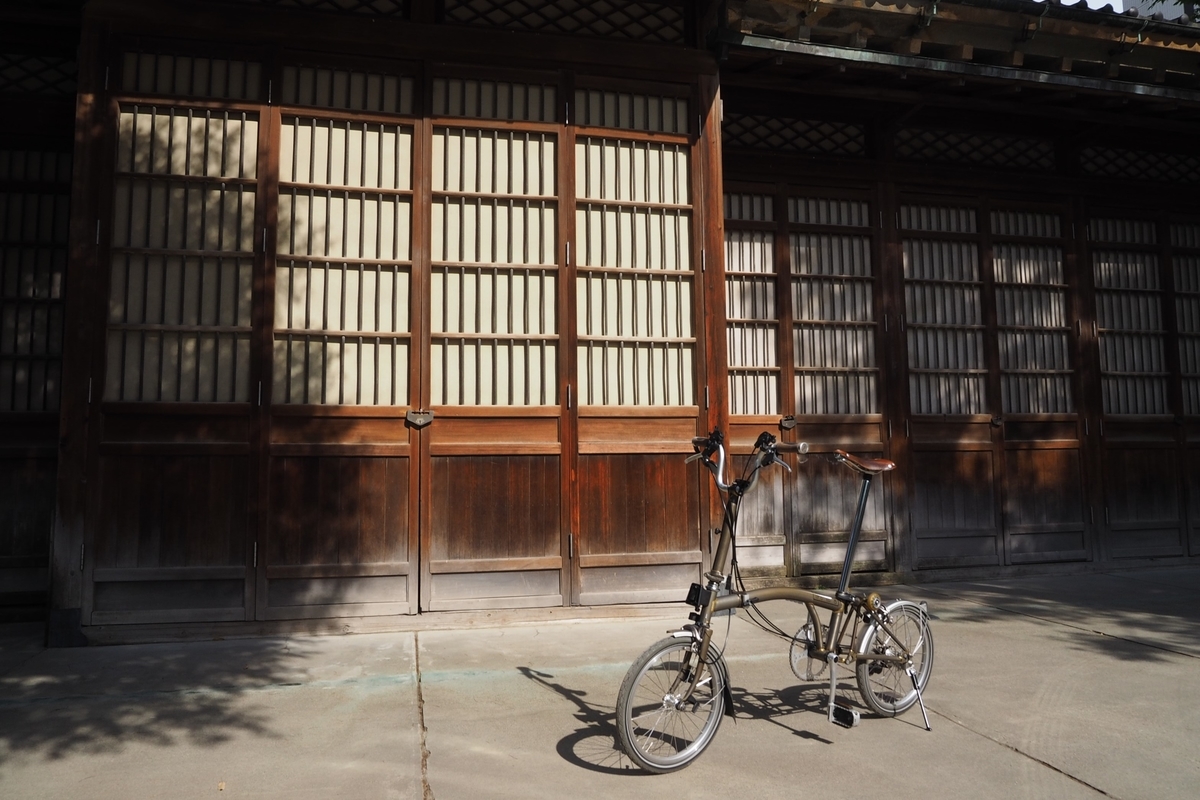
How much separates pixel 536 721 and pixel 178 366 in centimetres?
341

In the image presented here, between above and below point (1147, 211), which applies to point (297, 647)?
below

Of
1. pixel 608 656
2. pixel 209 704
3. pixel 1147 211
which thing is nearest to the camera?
pixel 209 704

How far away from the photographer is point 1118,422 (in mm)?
8211

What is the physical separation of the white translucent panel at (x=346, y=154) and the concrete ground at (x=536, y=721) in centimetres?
310

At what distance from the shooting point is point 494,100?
611cm

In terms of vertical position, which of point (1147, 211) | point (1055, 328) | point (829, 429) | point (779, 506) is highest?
point (1147, 211)

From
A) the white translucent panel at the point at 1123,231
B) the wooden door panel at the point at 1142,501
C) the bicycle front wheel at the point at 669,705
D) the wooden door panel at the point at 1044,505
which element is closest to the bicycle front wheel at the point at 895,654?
the bicycle front wheel at the point at 669,705

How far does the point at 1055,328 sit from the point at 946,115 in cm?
232

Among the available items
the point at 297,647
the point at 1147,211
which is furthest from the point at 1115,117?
the point at 297,647

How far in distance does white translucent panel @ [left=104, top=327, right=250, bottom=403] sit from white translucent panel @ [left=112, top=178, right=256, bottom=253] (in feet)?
1.99

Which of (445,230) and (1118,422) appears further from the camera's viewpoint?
(1118,422)

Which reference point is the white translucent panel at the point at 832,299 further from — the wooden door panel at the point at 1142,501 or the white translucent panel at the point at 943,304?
the wooden door panel at the point at 1142,501

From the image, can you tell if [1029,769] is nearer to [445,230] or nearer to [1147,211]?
[445,230]

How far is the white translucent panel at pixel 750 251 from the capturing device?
747 cm
